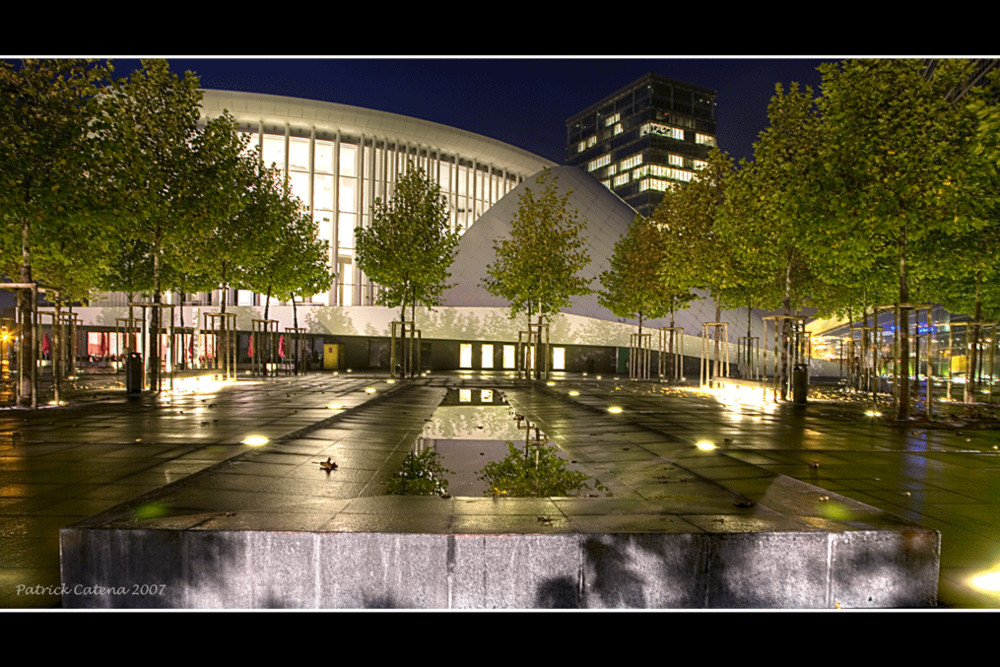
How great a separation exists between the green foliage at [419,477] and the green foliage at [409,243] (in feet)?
60.8

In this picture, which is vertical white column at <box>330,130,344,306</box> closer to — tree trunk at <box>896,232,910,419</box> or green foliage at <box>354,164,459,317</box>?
green foliage at <box>354,164,459,317</box>

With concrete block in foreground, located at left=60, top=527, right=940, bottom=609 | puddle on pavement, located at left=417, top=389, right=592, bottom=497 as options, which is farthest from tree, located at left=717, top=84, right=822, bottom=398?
concrete block in foreground, located at left=60, top=527, right=940, bottom=609

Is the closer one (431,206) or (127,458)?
(127,458)

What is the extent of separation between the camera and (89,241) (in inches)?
607

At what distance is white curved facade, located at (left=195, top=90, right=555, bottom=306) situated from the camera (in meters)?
56.3

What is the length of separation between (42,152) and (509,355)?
28012 millimetres

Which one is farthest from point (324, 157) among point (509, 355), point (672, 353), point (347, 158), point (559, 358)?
point (672, 353)

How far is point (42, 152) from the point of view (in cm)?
1316

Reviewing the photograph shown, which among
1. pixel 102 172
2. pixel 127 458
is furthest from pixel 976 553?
pixel 102 172

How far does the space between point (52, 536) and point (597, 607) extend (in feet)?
13.4

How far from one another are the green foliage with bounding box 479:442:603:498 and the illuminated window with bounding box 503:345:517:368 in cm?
3030

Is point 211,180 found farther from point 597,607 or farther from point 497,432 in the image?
point 597,607

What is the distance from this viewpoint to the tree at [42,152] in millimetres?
12844

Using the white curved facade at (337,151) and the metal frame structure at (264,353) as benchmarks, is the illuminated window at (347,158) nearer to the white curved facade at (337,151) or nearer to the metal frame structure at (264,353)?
the white curved facade at (337,151)
